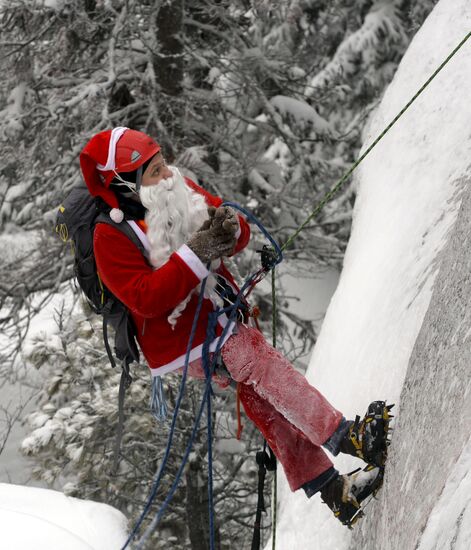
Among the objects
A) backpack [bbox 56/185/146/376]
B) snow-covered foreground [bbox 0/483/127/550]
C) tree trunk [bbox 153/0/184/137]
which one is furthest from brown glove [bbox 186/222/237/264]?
tree trunk [bbox 153/0/184/137]

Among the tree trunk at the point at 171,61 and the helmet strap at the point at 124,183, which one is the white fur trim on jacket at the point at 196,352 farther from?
the tree trunk at the point at 171,61

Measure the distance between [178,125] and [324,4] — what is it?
5.95 metres

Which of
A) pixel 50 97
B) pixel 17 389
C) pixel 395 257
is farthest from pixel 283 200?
pixel 17 389

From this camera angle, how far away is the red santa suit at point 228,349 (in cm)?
321

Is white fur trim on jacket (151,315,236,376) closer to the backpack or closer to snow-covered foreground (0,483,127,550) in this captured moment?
the backpack

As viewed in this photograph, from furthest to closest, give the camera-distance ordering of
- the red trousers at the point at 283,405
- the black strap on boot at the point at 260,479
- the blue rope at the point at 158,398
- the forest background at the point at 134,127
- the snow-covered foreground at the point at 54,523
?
the forest background at the point at 134,127 < the snow-covered foreground at the point at 54,523 < the blue rope at the point at 158,398 < the black strap on boot at the point at 260,479 < the red trousers at the point at 283,405

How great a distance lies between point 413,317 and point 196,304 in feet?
3.86

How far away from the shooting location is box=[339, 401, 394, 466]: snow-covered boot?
10.3 ft

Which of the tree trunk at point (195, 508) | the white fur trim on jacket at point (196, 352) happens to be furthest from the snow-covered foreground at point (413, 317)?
the tree trunk at point (195, 508)

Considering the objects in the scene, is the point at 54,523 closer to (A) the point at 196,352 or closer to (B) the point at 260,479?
(B) the point at 260,479

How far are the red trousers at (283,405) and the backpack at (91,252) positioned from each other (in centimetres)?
40

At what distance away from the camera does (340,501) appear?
3.25 metres

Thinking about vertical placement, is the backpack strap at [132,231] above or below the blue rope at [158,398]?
above

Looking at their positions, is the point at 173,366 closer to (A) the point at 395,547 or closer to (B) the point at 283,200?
(A) the point at 395,547
